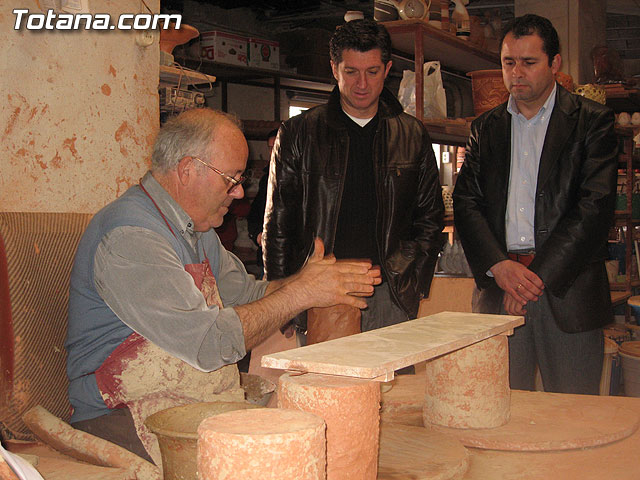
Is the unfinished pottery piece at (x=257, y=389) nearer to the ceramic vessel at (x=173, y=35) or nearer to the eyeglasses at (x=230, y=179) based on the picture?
the eyeglasses at (x=230, y=179)

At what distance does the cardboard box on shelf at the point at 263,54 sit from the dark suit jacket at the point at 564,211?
501 cm

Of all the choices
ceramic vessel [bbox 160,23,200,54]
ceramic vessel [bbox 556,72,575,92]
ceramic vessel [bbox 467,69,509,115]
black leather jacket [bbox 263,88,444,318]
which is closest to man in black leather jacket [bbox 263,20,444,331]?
black leather jacket [bbox 263,88,444,318]

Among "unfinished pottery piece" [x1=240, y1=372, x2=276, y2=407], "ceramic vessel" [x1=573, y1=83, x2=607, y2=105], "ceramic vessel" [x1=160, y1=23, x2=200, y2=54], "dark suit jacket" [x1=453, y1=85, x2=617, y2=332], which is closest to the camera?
"unfinished pottery piece" [x1=240, y1=372, x2=276, y2=407]

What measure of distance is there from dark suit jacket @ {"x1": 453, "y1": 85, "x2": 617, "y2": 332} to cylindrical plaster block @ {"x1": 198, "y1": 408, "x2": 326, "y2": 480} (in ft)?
5.77

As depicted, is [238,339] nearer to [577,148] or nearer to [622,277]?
[577,148]

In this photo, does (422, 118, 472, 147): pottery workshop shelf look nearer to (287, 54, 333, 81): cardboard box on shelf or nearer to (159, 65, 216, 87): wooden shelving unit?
(159, 65, 216, 87): wooden shelving unit

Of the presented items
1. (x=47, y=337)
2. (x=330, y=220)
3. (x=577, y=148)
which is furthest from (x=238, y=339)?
(x=577, y=148)

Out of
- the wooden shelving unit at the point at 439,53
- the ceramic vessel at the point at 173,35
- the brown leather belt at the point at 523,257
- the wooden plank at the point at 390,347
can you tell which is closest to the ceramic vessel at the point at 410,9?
the wooden shelving unit at the point at 439,53

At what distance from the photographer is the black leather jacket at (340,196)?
298 cm

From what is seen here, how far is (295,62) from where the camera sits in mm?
8938

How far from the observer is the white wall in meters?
2.36

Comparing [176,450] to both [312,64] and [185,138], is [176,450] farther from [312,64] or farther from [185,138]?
[312,64]

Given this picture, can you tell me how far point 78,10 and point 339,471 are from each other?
197cm

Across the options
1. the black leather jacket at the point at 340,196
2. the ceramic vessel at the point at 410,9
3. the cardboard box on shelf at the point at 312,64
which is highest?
the cardboard box on shelf at the point at 312,64
